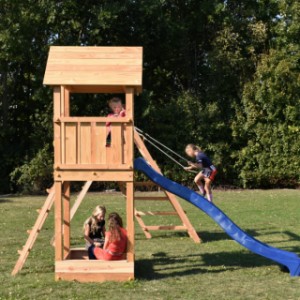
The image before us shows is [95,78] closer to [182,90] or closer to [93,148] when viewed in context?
[93,148]

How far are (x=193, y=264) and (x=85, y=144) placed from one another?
8.86 feet

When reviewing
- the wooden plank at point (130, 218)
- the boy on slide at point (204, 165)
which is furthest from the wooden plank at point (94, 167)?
the boy on slide at point (204, 165)

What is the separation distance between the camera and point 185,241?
10828 mm

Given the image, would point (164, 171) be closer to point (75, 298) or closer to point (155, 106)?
point (155, 106)

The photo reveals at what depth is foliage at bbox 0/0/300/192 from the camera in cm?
2444

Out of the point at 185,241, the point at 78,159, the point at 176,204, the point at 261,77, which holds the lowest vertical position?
the point at 185,241

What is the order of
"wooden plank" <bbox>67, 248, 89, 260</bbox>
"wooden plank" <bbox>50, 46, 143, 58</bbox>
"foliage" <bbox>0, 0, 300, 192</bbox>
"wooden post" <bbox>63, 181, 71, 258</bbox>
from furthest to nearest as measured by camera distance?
1. "foliage" <bbox>0, 0, 300, 192</bbox>
2. "wooden plank" <bbox>67, 248, 89, 260</bbox>
3. "wooden post" <bbox>63, 181, 71, 258</bbox>
4. "wooden plank" <bbox>50, 46, 143, 58</bbox>

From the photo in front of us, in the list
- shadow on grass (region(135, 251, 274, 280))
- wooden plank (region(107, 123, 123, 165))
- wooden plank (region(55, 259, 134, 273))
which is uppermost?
wooden plank (region(107, 123, 123, 165))

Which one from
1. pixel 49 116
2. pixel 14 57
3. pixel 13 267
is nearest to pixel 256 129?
pixel 49 116

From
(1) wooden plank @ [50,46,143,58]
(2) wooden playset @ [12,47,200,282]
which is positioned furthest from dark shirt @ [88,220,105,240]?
(1) wooden plank @ [50,46,143,58]

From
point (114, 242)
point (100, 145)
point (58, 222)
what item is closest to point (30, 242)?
point (58, 222)

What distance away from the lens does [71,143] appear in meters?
7.68

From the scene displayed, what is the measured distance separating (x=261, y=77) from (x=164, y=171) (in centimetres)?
638

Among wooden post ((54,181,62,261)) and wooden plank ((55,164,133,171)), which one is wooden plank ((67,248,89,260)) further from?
wooden plank ((55,164,133,171))
